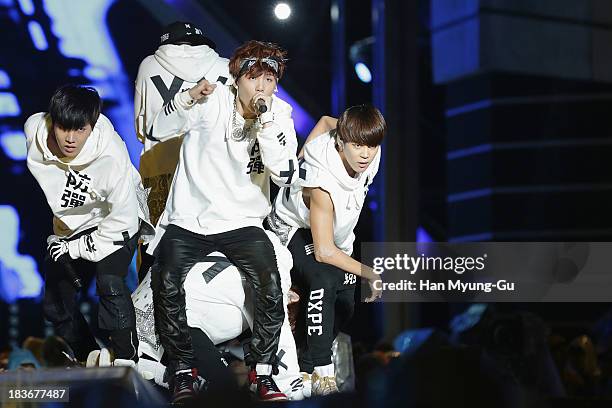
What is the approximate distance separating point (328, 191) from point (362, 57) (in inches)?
102

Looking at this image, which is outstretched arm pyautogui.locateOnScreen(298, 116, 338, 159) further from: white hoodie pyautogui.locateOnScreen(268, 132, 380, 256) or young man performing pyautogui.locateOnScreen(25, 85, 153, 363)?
young man performing pyautogui.locateOnScreen(25, 85, 153, 363)

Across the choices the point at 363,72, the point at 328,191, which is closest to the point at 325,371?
the point at 328,191

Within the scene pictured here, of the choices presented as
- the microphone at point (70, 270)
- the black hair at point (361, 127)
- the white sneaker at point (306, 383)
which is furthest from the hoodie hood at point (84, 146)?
the white sneaker at point (306, 383)

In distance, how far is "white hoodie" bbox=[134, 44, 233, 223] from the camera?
3312 mm

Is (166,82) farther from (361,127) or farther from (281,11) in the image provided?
(281,11)

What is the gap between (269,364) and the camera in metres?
2.76

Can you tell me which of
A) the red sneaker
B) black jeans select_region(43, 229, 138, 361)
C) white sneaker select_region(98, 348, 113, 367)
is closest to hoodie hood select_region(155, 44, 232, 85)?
black jeans select_region(43, 229, 138, 361)

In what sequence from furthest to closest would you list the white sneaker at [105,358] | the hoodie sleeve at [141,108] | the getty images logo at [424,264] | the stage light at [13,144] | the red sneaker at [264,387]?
the getty images logo at [424,264]
the stage light at [13,144]
the hoodie sleeve at [141,108]
the white sneaker at [105,358]
the red sneaker at [264,387]

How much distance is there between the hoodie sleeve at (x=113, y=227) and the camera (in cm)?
292

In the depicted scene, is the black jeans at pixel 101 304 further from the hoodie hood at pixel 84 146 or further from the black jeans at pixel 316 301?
the black jeans at pixel 316 301

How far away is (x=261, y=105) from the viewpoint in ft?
9.07

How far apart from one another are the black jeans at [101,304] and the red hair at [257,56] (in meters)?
0.64

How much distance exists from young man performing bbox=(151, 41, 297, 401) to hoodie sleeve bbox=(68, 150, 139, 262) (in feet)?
0.38

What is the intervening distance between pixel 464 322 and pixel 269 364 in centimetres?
58
